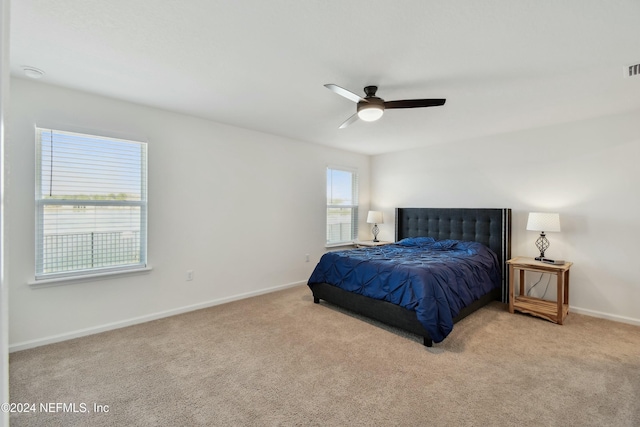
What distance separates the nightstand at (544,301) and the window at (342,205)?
2779 mm

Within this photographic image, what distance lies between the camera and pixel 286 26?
1.82 meters

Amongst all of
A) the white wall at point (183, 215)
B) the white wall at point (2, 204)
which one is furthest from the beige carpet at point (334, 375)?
the white wall at point (2, 204)

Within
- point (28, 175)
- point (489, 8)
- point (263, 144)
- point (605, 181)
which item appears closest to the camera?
point (489, 8)

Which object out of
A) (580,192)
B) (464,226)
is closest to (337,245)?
(464,226)

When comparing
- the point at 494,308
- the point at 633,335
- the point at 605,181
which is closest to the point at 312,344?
the point at 494,308

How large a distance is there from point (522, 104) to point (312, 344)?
128 inches

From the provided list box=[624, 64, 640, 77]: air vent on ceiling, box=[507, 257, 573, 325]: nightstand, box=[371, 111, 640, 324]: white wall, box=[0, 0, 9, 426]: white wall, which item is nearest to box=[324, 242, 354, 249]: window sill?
box=[371, 111, 640, 324]: white wall

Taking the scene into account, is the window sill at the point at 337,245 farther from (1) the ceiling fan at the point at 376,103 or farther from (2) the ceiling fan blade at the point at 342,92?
(2) the ceiling fan blade at the point at 342,92

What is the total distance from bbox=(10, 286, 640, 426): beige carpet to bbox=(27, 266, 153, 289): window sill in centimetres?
56

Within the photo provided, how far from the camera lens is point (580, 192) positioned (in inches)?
140

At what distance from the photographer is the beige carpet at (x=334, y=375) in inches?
70.8

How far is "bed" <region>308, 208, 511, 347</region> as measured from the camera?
273cm

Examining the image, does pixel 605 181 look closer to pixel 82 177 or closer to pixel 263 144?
pixel 263 144

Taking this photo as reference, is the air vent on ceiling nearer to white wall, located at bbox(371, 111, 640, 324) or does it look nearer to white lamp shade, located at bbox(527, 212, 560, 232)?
white wall, located at bbox(371, 111, 640, 324)
